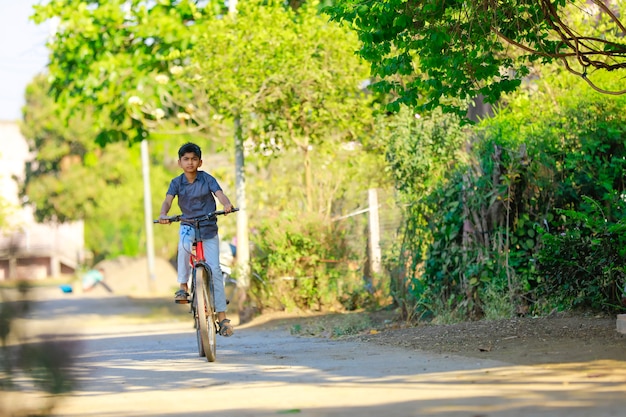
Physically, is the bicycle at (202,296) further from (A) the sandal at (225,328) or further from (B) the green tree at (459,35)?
(B) the green tree at (459,35)

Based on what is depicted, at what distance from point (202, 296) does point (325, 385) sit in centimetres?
292

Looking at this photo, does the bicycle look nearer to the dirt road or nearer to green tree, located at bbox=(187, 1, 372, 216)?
the dirt road

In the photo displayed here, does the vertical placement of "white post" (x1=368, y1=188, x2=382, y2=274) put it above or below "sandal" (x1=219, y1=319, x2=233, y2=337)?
above

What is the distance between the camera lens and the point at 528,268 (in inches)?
507

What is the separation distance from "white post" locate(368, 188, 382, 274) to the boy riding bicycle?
7.19 meters

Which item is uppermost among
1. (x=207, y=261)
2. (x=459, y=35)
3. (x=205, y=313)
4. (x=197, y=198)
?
(x=459, y=35)

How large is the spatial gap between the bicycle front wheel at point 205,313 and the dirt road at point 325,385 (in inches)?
7.7

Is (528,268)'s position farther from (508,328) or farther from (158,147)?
(158,147)

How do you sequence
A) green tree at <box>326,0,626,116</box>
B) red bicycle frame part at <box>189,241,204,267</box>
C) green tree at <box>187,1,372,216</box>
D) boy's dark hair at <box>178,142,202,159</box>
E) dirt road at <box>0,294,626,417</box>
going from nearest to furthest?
dirt road at <box>0,294,626,417</box> → green tree at <box>326,0,626,116</box> → red bicycle frame part at <box>189,241,204,267</box> → boy's dark hair at <box>178,142,202,159</box> → green tree at <box>187,1,372,216</box>

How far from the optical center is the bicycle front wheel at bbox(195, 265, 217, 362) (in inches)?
400

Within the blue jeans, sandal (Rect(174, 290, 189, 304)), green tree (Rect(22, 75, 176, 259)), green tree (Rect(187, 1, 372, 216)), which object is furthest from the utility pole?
green tree (Rect(22, 75, 176, 259))

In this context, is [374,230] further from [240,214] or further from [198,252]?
[198,252]

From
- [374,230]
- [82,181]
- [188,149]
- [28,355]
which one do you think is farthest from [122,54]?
[82,181]

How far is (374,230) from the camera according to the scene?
60.2 feet
